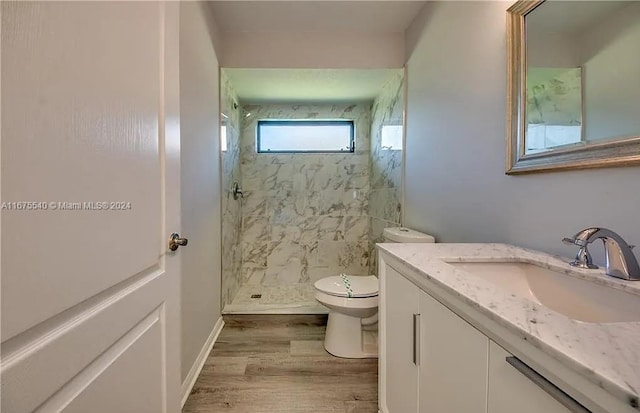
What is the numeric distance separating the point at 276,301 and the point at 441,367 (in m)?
2.08

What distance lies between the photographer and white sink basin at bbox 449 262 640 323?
67 centimetres

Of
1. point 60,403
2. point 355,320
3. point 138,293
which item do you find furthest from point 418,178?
point 60,403

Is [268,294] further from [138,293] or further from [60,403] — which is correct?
[60,403]

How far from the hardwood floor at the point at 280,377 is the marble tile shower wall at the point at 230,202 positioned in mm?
519

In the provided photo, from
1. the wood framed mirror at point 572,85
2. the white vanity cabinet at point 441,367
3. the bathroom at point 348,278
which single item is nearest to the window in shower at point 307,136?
the bathroom at point 348,278

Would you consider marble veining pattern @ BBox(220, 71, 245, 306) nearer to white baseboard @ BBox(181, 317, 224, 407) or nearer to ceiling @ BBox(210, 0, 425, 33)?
white baseboard @ BBox(181, 317, 224, 407)

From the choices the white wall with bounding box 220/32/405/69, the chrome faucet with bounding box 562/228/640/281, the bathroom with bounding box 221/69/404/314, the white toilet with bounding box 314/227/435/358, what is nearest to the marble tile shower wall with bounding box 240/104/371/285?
the bathroom with bounding box 221/69/404/314

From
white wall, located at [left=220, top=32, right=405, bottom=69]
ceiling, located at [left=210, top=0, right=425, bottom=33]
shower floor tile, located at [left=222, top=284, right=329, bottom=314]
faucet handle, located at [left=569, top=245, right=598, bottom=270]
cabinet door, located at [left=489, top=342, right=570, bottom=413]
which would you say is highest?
ceiling, located at [left=210, top=0, right=425, bottom=33]

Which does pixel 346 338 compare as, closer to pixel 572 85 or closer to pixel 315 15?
pixel 572 85

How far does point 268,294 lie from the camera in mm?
2889

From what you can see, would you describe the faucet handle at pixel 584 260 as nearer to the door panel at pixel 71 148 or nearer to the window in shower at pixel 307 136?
the door panel at pixel 71 148

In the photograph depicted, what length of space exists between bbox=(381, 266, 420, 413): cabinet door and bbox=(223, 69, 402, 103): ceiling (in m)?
1.87

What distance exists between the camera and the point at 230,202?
8.71 feet

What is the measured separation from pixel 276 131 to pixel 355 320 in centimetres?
229
